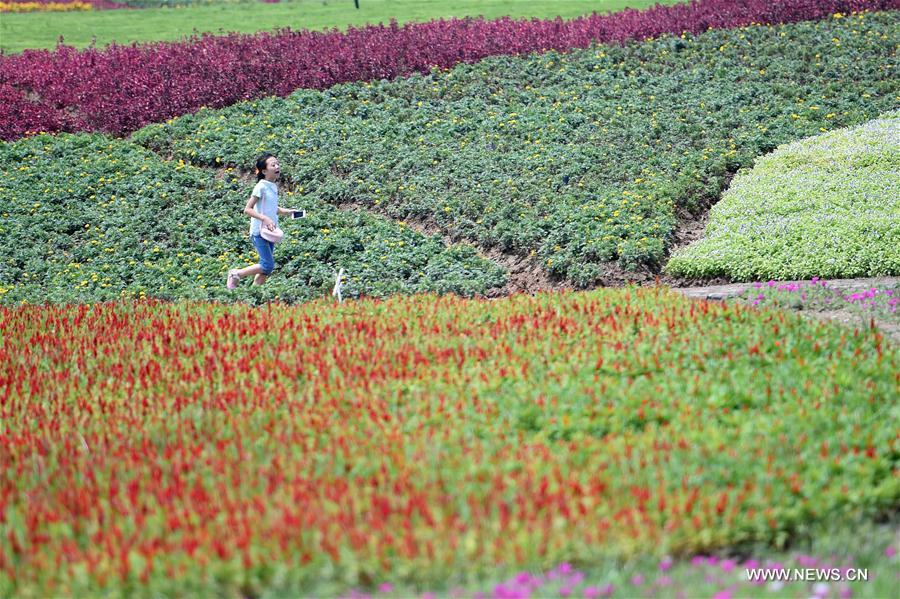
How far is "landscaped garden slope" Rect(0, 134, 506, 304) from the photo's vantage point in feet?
41.0

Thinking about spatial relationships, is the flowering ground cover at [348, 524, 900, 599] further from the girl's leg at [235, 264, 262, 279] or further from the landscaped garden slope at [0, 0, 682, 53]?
the landscaped garden slope at [0, 0, 682, 53]

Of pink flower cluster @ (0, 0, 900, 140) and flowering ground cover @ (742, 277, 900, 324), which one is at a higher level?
pink flower cluster @ (0, 0, 900, 140)

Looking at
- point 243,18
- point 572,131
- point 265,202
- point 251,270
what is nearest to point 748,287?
point 265,202

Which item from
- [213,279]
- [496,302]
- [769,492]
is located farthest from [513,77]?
[769,492]

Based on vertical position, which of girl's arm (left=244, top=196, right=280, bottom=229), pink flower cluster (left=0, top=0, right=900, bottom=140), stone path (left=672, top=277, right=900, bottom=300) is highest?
pink flower cluster (left=0, top=0, right=900, bottom=140)

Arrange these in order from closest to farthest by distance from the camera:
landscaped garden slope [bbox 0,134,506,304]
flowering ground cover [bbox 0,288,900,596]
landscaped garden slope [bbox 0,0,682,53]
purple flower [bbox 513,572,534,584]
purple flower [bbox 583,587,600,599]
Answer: purple flower [bbox 583,587,600,599]
purple flower [bbox 513,572,534,584]
flowering ground cover [bbox 0,288,900,596]
landscaped garden slope [bbox 0,134,506,304]
landscaped garden slope [bbox 0,0,682,53]

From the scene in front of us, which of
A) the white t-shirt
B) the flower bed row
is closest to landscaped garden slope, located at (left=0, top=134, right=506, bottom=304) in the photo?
the white t-shirt

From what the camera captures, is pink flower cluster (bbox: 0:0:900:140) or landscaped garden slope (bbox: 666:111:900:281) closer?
landscaped garden slope (bbox: 666:111:900:281)

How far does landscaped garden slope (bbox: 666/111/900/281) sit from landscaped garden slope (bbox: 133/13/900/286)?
61cm

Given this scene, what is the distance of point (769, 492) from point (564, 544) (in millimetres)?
1278

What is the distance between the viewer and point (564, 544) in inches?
187

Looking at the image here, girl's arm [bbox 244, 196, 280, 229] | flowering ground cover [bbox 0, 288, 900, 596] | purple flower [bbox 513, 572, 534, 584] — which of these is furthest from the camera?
girl's arm [bbox 244, 196, 280, 229]

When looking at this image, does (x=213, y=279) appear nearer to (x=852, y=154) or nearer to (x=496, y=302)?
(x=496, y=302)

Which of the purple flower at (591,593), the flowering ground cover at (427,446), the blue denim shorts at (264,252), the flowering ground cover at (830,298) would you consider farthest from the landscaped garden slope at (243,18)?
the purple flower at (591,593)
